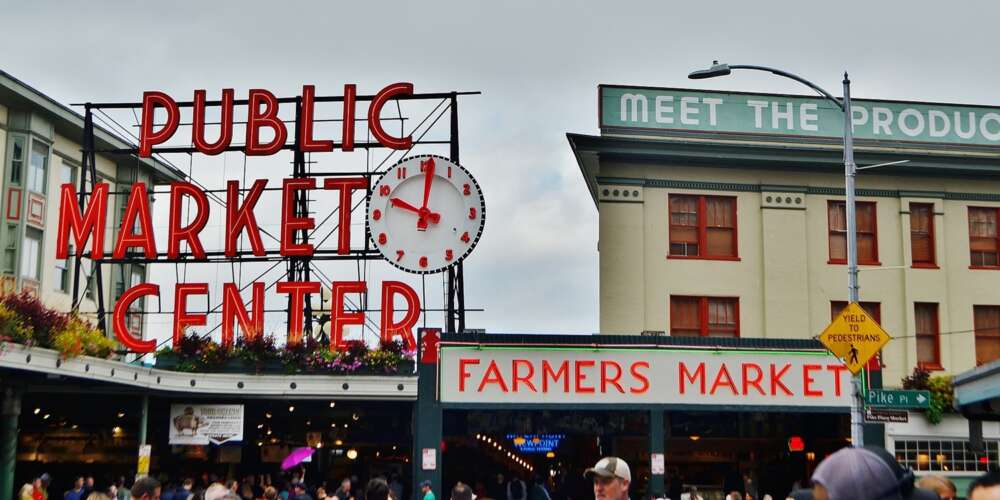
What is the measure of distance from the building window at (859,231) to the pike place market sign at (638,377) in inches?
174

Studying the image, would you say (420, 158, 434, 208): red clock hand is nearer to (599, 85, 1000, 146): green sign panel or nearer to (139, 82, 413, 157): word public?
(139, 82, 413, 157): word public

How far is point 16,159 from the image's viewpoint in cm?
4344

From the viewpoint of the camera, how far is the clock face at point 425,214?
1505 inches

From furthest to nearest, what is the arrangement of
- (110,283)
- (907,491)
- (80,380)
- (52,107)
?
(110,283) < (52,107) < (80,380) < (907,491)

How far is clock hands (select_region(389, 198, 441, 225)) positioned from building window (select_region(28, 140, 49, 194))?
47.6 ft

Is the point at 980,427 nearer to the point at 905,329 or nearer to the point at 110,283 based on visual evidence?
the point at 905,329

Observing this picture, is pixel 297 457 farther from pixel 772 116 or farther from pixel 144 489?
pixel 144 489

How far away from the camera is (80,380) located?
28906mm

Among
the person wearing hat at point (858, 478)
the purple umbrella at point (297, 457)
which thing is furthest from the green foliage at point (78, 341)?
the person wearing hat at point (858, 478)

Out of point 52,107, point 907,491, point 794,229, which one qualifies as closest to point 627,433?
point 794,229

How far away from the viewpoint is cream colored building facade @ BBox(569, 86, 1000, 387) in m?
33.8

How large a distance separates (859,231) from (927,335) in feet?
11.4

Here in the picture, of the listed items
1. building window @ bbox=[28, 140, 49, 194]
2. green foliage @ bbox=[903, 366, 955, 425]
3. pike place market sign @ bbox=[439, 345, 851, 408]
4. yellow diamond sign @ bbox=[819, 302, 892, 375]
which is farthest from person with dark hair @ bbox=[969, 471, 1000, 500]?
building window @ bbox=[28, 140, 49, 194]

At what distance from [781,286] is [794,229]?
164cm
